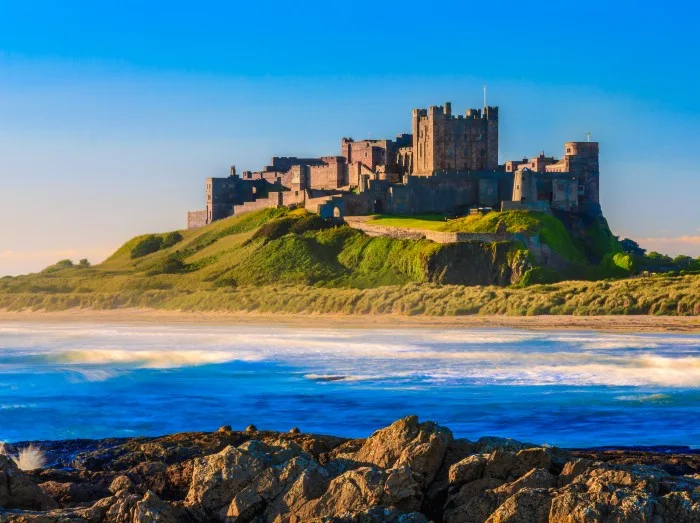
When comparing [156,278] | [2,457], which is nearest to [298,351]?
[2,457]

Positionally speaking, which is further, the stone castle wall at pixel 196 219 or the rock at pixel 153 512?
the stone castle wall at pixel 196 219

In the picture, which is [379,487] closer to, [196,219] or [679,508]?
[679,508]

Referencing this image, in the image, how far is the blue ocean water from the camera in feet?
69.9

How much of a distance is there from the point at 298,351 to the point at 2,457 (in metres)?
23.0

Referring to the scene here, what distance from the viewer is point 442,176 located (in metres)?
75.0

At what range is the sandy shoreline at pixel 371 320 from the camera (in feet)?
138

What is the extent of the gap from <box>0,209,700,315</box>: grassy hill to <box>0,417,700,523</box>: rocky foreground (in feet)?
107

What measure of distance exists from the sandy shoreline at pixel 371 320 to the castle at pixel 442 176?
1851 cm

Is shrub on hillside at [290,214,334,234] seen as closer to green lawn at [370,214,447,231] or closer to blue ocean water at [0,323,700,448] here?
green lawn at [370,214,447,231]

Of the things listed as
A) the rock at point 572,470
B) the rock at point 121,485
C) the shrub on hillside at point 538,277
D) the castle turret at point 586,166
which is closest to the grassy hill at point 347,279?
the shrub on hillside at point 538,277

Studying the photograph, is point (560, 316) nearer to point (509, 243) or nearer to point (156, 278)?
point (509, 243)

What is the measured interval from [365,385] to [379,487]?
15104 mm

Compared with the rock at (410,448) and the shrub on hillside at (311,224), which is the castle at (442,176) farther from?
the rock at (410,448)

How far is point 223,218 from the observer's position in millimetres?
91062
